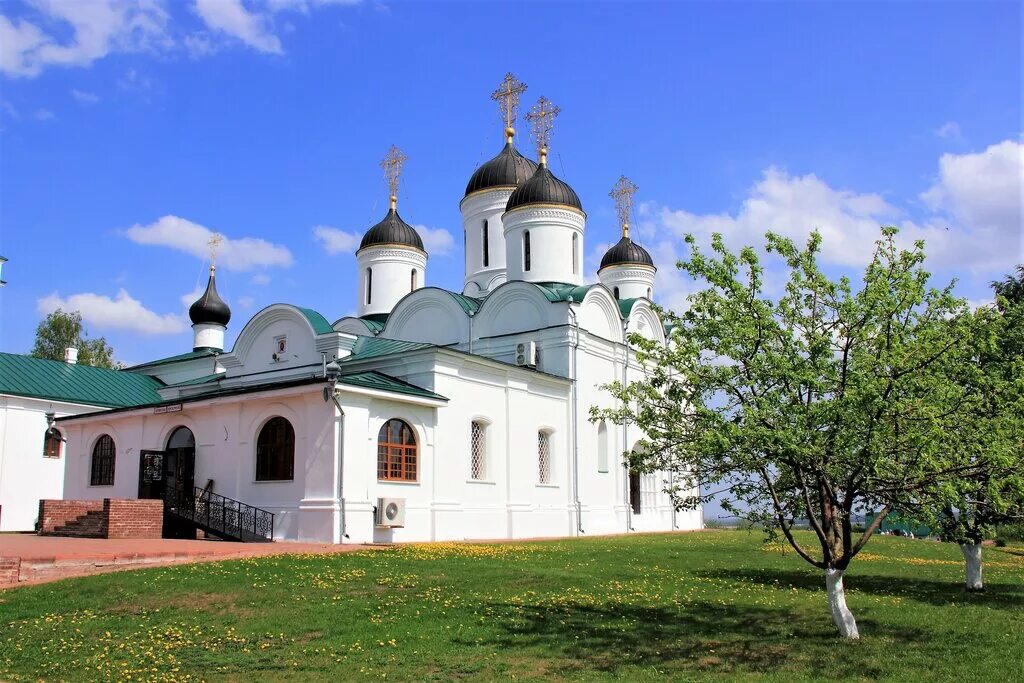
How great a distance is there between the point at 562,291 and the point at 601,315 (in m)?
1.78

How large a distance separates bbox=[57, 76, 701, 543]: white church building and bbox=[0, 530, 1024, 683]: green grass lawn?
5400mm

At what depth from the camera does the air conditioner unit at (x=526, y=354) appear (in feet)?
90.5

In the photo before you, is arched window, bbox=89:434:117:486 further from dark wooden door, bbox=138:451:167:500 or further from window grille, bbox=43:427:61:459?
window grille, bbox=43:427:61:459

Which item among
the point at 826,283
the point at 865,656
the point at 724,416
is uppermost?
the point at 826,283

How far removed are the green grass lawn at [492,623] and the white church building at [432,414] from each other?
5400 millimetres

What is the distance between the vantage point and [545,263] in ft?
101

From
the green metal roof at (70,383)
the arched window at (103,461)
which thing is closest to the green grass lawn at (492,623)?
the arched window at (103,461)

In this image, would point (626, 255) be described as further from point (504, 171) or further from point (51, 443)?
point (51, 443)

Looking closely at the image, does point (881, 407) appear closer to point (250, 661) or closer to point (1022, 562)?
point (250, 661)

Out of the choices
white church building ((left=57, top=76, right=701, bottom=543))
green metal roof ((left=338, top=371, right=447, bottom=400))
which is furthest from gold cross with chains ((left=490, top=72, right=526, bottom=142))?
green metal roof ((left=338, top=371, right=447, bottom=400))

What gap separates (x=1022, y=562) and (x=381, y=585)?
598 inches

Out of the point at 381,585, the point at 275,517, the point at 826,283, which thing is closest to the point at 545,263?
the point at 275,517

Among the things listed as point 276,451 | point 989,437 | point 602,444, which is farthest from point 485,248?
point 989,437

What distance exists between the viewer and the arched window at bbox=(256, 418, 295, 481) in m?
21.2
